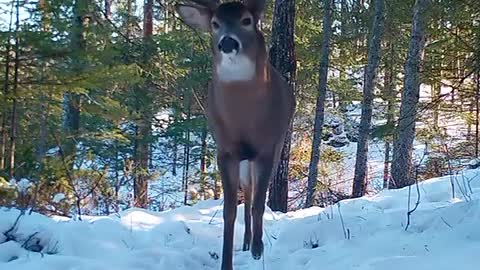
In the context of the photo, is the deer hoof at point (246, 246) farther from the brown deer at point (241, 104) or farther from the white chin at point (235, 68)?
the white chin at point (235, 68)

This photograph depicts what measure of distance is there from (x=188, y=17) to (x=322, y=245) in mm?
1851

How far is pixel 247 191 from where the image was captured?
4.80 meters

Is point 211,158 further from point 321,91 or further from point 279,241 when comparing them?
point 279,241

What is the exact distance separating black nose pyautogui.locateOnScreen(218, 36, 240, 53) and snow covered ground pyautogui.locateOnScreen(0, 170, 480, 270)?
4.57 ft

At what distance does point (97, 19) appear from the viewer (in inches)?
498

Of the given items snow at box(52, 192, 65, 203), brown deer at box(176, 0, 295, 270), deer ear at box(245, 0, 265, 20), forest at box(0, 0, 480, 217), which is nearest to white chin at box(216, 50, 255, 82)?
brown deer at box(176, 0, 295, 270)

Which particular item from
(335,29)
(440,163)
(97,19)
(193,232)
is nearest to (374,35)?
(440,163)

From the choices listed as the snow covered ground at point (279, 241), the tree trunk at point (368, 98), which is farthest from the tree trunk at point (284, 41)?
the tree trunk at point (368, 98)

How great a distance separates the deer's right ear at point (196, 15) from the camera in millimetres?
4391

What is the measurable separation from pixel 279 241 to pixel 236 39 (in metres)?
1.66

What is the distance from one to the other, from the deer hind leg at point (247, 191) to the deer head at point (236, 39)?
0.66 metres

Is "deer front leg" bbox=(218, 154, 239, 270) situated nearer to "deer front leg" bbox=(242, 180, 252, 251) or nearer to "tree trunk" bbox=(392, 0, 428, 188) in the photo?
"deer front leg" bbox=(242, 180, 252, 251)

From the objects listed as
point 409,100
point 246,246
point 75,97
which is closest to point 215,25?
point 246,246

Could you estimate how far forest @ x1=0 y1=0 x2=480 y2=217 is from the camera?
712 cm
